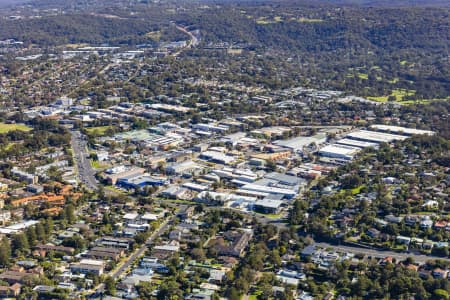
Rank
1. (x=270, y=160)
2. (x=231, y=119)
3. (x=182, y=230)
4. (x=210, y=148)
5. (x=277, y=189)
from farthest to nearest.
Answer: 1. (x=231, y=119)
2. (x=210, y=148)
3. (x=270, y=160)
4. (x=277, y=189)
5. (x=182, y=230)

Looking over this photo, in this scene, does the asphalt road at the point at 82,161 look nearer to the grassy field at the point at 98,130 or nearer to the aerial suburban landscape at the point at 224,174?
the aerial suburban landscape at the point at 224,174

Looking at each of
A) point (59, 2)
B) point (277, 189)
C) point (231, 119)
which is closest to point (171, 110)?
point (231, 119)

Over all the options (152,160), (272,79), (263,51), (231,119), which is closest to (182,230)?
(152,160)

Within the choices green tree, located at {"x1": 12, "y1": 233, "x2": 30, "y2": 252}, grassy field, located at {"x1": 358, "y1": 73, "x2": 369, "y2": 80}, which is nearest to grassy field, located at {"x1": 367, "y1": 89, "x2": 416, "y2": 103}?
grassy field, located at {"x1": 358, "y1": 73, "x2": 369, "y2": 80}

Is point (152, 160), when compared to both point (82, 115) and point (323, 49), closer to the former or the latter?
point (82, 115)

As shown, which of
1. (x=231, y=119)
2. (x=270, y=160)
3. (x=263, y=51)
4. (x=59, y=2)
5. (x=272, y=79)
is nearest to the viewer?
(x=270, y=160)

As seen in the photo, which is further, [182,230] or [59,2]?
Result: [59,2]

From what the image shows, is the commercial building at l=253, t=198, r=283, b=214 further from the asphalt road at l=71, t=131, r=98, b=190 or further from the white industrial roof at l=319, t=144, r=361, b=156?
the white industrial roof at l=319, t=144, r=361, b=156

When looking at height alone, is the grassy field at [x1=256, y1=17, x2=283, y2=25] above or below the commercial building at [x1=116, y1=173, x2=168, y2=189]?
above
